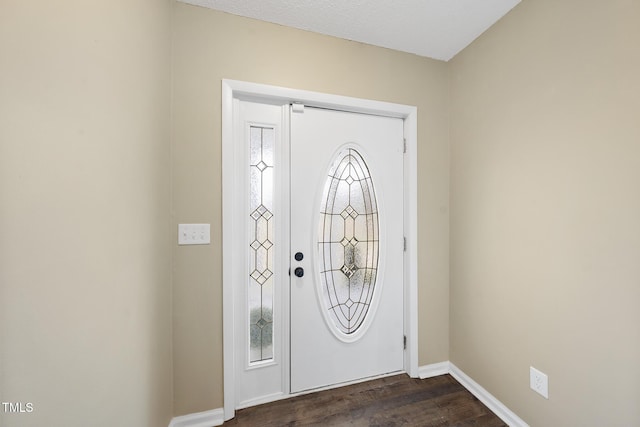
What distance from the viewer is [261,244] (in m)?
1.74

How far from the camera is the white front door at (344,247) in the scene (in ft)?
5.90

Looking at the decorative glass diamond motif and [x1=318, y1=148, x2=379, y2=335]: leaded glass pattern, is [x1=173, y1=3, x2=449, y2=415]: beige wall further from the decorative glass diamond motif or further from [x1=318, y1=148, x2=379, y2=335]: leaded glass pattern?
the decorative glass diamond motif

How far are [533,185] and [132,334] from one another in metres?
2.18

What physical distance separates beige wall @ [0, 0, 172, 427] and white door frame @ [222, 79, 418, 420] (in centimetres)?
40

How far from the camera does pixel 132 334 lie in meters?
1.08

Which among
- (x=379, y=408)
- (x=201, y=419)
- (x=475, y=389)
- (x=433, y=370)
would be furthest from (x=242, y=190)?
(x=475, y=389)

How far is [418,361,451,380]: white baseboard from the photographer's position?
1.99 m

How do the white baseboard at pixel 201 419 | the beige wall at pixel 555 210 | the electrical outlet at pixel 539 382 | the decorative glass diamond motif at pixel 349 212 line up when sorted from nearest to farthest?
the beige wall at pixel 555 210, the electrical outlet at pixel 539 382, the white baseboard at pixel 201 419, the decorative glass diamond motif at pixel 349 212

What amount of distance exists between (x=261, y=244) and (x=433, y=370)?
172 centimetres

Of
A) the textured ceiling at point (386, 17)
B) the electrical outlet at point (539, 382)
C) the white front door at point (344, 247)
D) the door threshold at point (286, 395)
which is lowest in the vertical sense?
the door threshold at point (286, 395)

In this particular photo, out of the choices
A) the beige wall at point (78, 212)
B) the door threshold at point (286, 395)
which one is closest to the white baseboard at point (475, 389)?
the door threshold at point (286, 395)

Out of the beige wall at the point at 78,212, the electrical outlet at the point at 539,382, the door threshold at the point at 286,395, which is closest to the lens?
the beige wall at the point at 78,212

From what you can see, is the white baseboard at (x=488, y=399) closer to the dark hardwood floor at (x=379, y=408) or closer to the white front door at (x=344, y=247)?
the dark hardwood floor at (x=379, y=408)

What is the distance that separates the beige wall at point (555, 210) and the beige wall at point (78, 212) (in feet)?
6.76
